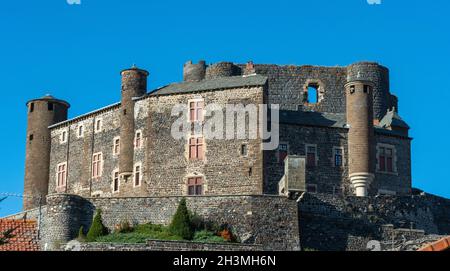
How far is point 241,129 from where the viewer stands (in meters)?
47.7

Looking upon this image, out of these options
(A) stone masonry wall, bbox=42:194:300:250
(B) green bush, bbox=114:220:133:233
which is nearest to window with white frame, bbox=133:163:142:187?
(A) stone masonry wall, bbox=42:194:300:250

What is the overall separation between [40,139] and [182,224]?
1946 cm

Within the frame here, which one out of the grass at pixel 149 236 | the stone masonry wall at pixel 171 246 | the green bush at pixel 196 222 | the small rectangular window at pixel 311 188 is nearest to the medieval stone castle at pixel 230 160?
the small rectangular window at pixel 311 188

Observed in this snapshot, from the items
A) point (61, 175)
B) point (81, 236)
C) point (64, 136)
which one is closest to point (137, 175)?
point (61, 175)

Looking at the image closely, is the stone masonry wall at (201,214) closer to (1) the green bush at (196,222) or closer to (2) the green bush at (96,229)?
(1) the green bush at (196,222)

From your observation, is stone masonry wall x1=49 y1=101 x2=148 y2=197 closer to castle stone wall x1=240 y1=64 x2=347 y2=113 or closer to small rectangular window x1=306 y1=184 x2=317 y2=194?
small rectangular window x1=306 y1=184 x2=317 y2=194

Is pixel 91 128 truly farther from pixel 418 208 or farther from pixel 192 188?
pixel 418 208

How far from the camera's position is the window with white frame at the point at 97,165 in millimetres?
53497

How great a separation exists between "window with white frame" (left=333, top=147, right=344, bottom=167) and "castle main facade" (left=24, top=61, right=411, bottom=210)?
0.17ft

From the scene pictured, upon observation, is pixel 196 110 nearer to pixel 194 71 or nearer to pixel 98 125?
pixel 98 125
